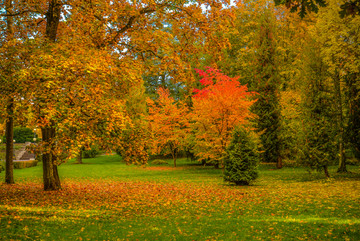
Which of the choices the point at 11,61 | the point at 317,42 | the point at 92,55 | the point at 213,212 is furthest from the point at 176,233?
the point at 317,42

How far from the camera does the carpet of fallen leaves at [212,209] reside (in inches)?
246

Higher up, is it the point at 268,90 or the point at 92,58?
the point at 268,90

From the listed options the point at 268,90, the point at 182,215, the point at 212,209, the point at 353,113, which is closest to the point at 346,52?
the point at 353,113

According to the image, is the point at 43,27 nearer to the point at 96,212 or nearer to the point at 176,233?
the point at 96,212

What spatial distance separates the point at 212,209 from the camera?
28.2 feet

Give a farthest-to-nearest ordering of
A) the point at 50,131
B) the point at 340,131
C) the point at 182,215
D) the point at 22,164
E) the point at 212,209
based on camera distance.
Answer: the point at 22,164
the point at 340,131
the point at 50,131
the point at 212,209
the point at 182,215

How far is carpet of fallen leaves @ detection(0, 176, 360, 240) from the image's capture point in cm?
625

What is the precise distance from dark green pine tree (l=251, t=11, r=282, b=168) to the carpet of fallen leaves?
37.5ft

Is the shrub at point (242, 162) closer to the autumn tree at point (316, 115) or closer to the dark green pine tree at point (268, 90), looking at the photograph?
the autumn tree at point (316, 115)

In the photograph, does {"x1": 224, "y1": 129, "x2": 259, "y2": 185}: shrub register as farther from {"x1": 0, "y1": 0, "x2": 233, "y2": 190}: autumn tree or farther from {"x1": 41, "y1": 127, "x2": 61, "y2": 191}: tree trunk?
{"x1": 41, "y1": 127, "x2": 61, "y2": 191}: tree trunk

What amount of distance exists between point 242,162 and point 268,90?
12.4 m

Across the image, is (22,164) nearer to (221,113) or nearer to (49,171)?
(49,171)

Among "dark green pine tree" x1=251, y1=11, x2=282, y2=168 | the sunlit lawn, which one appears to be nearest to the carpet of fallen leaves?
the sunlit lawn

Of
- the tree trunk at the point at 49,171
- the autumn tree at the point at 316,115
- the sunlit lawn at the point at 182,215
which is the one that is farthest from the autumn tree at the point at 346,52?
the tree trunk at the point at 49,171
